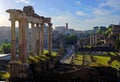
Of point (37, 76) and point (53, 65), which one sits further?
point (53, 65)

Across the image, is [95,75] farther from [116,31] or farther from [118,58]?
[116,31]

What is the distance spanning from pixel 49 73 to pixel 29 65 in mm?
2080

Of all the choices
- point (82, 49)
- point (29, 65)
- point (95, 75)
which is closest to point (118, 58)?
point (95, 75)

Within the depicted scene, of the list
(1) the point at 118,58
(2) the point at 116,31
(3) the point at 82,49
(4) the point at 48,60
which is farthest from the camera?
(2) the point at 116,31

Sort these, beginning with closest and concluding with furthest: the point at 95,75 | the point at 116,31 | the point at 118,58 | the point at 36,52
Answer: the point at 95,75 < the point at 36,52 < the point at 118,58 < the point at 116,31

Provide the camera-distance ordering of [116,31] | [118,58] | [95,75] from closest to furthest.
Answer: [95,75]
[118,58]
[116,31]

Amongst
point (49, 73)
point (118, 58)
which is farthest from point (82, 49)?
point (49, 73)

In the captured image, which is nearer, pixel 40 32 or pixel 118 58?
pixel 40 32

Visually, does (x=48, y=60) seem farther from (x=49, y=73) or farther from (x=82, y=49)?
(x=82, y=49)

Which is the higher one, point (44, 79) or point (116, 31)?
point (116, 31)

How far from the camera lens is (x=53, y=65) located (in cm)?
2997

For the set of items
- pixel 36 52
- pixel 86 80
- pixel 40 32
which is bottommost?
pixel 86 80

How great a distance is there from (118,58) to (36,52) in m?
14.2

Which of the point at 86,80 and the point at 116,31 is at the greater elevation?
the point at 116,31
